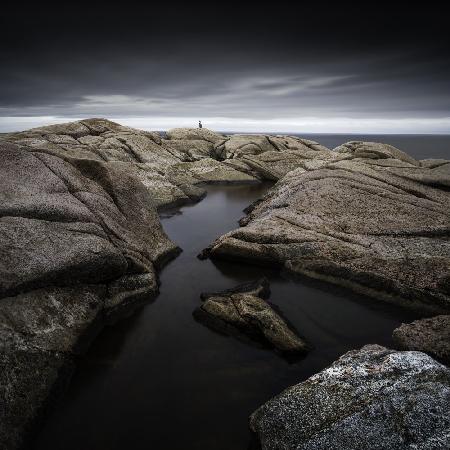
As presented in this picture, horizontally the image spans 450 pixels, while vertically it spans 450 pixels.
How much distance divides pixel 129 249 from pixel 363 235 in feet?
35.9

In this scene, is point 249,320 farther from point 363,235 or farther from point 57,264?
point 363,235

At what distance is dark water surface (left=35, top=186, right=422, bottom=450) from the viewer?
7871 millimetres

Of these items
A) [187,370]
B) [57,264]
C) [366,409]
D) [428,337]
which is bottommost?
[187,370]

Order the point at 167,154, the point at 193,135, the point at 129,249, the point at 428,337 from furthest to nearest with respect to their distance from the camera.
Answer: the point at 193,135 → the point at 167,154 → the point at 129,249 → the point at 428,337

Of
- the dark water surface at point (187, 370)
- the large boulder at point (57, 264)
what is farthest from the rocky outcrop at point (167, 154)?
the dark water surface at point (187, 370)

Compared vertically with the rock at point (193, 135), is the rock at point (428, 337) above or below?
below

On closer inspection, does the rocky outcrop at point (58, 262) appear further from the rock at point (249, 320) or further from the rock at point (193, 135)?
the rock at point (193, 135)

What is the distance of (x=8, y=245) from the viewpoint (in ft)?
34.4

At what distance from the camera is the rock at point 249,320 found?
10.5 meters

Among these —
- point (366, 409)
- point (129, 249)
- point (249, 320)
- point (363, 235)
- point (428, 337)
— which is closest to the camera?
point (366, 409)

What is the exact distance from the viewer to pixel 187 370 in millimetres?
9906

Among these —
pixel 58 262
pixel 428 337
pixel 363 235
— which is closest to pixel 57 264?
pixel 58 262

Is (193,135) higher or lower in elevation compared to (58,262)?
higher

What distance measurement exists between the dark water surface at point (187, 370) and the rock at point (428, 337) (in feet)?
2.62
